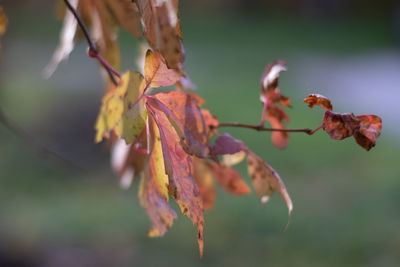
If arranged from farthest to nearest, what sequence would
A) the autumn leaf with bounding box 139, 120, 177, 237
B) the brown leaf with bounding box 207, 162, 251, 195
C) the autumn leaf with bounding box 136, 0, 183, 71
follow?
the brown leaf with bounding box 207, 162, 251, 195, the autumn leaf with bounding box 139, 120, 177, 237, the autumn leaf with bounding box 136, 0, 183, 71

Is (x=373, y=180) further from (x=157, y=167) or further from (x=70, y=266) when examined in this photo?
(x=157, y=167)

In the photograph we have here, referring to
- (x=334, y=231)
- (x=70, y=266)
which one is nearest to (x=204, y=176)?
(x=70, y=266)

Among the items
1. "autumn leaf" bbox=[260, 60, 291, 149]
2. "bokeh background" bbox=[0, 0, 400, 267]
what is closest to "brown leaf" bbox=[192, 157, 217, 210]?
"autumn leaf" bbox=[260, 60, 291, 149]

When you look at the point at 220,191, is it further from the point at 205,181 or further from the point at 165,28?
the point at 165,28

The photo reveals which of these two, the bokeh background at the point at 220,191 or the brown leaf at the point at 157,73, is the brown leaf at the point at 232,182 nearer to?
the brown leaf at the point at 157,73

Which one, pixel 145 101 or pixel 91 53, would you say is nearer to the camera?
pixel 145 101

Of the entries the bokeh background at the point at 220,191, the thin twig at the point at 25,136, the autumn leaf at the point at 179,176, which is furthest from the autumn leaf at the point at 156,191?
the bokeh background at the point at 220,191

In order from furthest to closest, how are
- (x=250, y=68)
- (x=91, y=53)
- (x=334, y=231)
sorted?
(x=250, y=68) < (x=334, y=231) < (x=91, y=53)

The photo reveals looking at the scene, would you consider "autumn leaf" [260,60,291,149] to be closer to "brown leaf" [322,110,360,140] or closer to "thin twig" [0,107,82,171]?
"brown leaf" [322,110,360,140]
